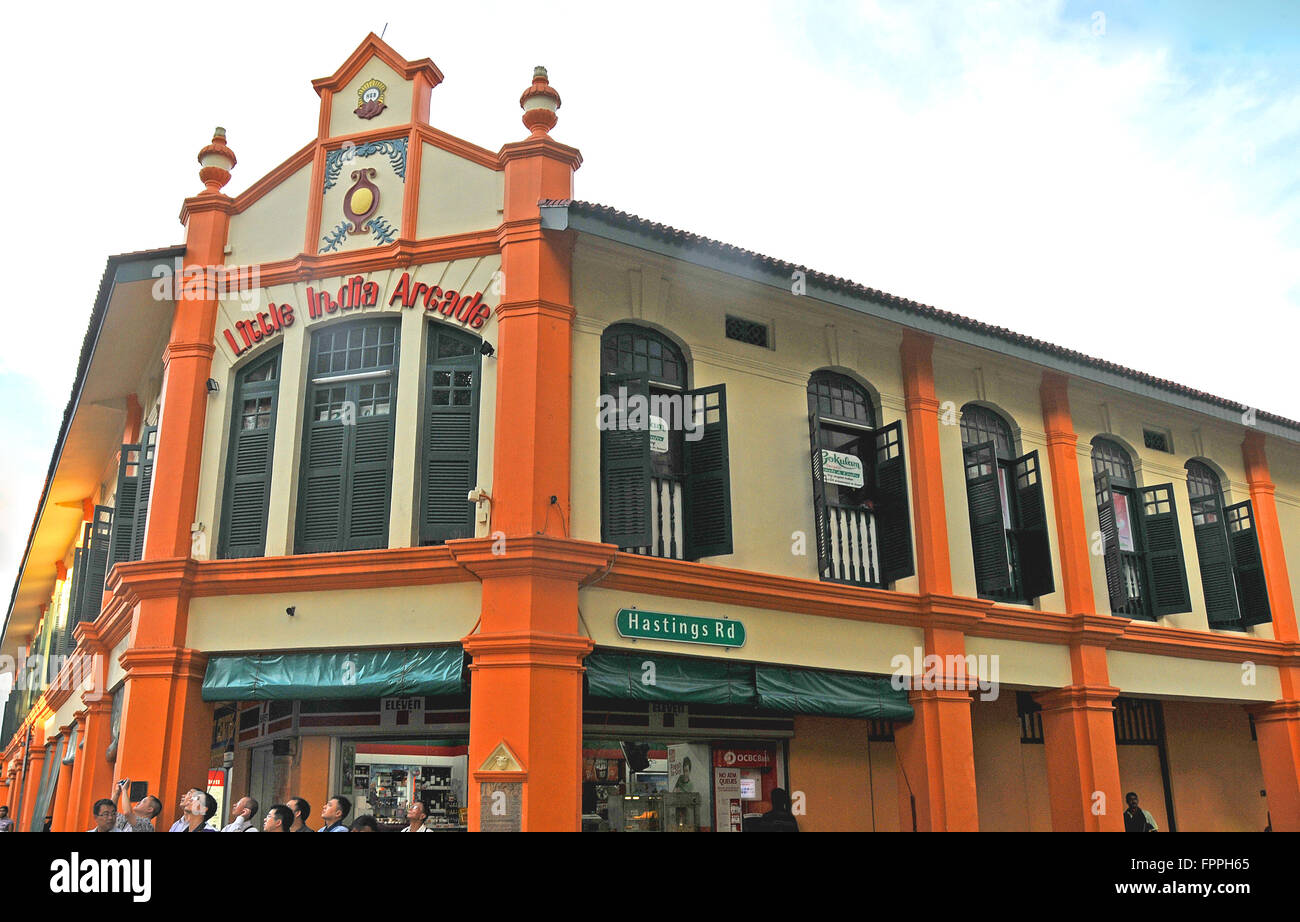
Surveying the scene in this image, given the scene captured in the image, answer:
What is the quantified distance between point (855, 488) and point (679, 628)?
359 centimetres

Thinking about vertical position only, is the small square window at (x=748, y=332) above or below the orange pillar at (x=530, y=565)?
above

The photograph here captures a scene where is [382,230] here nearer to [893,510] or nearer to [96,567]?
[893,510]

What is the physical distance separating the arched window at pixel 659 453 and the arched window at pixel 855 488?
1.53 metres

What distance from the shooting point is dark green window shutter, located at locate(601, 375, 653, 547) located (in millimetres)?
11219

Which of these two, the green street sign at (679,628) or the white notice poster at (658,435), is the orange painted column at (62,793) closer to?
the green street sign at (679,628)

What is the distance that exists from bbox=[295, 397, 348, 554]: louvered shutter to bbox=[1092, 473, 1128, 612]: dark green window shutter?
10.5 metres

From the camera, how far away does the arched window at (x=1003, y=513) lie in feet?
45.9

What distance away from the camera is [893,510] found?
1347cm

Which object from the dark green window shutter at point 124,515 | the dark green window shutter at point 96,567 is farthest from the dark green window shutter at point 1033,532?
the dark green window shutter at point 96,567

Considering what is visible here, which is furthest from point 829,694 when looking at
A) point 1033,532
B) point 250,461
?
point 250,461

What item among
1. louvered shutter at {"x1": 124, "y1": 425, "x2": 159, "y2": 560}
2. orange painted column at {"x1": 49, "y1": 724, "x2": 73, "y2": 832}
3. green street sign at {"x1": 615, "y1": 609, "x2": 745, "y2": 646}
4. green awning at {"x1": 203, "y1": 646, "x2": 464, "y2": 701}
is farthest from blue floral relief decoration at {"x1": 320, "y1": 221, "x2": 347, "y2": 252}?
orange painted column at {"x1": 49, "y1": 724, "x2": 73, "y2": 832}

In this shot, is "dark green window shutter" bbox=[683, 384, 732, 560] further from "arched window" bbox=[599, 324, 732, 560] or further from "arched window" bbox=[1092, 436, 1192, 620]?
"arched window" bbox=[1092, 436, 1192, 620]

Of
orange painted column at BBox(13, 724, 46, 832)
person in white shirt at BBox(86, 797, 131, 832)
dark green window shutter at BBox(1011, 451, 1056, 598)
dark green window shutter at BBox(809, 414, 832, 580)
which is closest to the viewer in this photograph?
person in white shirt at BBox(86, 797, 131, 832)
